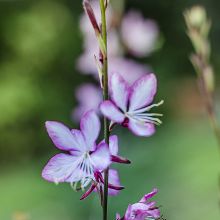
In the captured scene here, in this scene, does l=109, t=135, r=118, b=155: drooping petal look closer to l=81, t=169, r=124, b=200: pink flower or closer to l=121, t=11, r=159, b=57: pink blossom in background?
l=81, t=169, r=124, b=200: pink flower

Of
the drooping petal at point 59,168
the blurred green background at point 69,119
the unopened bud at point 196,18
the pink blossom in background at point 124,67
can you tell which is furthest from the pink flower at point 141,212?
the blurred green background at point 69,119

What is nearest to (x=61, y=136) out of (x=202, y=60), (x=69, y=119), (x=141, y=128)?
(x=141, y=128)

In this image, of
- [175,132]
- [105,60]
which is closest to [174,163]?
[175,132]

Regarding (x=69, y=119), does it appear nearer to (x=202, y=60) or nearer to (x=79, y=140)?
(x=202, y=60)

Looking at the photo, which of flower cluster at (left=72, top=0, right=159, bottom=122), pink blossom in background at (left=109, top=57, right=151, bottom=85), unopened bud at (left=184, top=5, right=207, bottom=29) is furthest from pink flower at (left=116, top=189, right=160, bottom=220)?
pink blossom in background at (left=109, top=57, right=151, bottom=85)

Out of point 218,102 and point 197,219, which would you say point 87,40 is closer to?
point 197,219

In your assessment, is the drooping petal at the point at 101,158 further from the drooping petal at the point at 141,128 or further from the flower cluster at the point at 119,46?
the flower cluster at the point at 119,46

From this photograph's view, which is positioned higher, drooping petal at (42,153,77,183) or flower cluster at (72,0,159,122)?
flower cluster at (72,0,159,122)

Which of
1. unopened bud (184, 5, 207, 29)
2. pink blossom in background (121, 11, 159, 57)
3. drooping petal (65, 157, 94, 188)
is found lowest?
drooping petal (65, 157, 94, 188)
